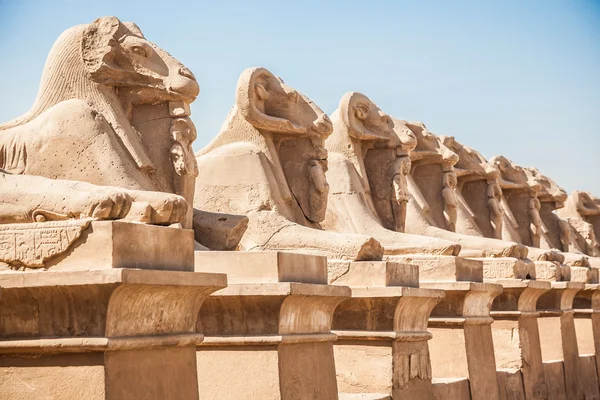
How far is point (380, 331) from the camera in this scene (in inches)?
333

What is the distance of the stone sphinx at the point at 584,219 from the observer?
19734mm

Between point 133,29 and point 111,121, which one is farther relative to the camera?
point 133,29

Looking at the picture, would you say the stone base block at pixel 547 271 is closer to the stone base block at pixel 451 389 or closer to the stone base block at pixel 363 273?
the stone base block at pixel 451 389

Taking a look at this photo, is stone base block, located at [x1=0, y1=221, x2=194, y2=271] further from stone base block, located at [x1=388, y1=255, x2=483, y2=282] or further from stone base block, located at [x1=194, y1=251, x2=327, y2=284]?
stone base block, located at [x1=388, y1=255, x2=483, y2=282]

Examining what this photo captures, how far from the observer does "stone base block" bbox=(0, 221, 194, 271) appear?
5102 millimetres

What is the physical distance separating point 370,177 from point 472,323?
168 centimetres

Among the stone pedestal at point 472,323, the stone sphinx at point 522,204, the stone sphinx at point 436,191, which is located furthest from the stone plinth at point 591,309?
the stone pedestal at point 472,323

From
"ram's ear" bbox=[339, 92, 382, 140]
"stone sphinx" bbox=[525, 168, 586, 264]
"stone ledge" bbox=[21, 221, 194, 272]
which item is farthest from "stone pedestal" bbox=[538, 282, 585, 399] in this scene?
"stone ledge" bbox=[21, 221, 194, 272]

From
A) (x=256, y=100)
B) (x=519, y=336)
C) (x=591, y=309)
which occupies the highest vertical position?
(x=256, y=100)

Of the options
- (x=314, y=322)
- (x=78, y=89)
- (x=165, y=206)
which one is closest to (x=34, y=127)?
(x=78, y=89)

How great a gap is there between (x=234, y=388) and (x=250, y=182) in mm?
2175

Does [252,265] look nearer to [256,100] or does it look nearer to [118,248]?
[118,248]

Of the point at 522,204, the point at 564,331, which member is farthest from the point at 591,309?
the point at 522,204

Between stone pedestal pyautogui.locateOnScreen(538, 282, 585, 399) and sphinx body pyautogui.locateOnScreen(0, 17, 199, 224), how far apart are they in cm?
749
